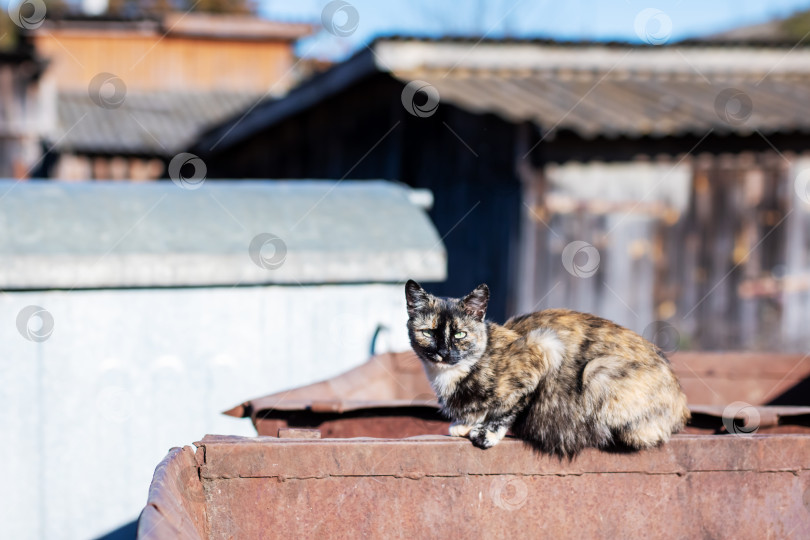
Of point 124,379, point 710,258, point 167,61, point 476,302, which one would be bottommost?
point 124,379

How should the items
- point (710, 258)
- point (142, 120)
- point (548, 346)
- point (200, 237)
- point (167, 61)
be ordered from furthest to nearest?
point (167, 61), point (142, 120), point (710, 258), point (200, 237), point (548, 346)

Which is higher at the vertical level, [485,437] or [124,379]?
[124,379]

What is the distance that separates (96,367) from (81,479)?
60cm

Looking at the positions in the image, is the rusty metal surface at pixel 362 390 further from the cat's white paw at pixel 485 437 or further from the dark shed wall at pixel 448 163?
the dark shed wall at pixel 448 163

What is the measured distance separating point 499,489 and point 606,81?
7.71 m

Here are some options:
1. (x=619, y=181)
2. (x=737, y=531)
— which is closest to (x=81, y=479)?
(x=737, y=531)

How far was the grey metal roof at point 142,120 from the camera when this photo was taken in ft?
60.2

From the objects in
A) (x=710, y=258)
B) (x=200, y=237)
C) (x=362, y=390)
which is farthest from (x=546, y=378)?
(x=710, y=258)

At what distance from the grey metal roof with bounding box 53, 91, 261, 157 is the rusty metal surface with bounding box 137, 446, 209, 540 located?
16.0 meters

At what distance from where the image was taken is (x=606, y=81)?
9.59m

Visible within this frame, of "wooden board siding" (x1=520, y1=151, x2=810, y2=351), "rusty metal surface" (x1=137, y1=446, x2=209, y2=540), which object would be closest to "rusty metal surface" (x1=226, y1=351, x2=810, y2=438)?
"rusty metal surface" (x1=137, y1=446, x2=209, y2=540)

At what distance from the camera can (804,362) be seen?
482cm

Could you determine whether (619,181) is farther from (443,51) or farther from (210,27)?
(210,27)

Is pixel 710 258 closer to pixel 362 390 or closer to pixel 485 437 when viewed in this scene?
pixel 362 390
